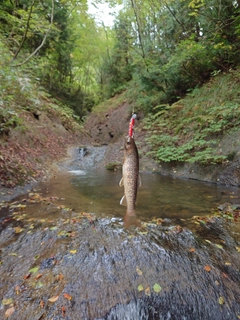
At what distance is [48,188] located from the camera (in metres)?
6.67

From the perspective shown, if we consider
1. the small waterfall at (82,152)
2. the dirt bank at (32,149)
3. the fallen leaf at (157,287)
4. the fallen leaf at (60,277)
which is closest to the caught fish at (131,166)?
the fallen leaf at (157,287)

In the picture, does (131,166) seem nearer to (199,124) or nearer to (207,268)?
(207,268)

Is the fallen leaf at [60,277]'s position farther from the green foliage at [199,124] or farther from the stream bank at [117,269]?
the green foliage at [199,124]

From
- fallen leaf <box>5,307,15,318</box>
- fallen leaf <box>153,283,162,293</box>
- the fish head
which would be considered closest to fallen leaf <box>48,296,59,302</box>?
fallen leaf <box>5,307,15,318</box>

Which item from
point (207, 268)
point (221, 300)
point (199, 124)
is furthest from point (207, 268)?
point (199, 124)

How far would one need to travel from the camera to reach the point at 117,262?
303cm

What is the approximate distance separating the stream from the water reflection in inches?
2.6

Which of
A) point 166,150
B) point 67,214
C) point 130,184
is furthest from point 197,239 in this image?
point 166,150

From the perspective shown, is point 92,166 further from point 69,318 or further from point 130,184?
point 69,318

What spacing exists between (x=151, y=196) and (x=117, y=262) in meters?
3.20

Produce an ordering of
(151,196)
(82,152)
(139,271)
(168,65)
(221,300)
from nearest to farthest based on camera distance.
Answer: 1. (221,300)
2. (139,271)
3. (151,196)
4. (168,65)
5. (82,152)

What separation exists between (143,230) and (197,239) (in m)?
0.90

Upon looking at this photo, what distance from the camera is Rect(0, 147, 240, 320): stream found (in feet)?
8.05

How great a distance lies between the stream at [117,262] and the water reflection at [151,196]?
0.21 feet
